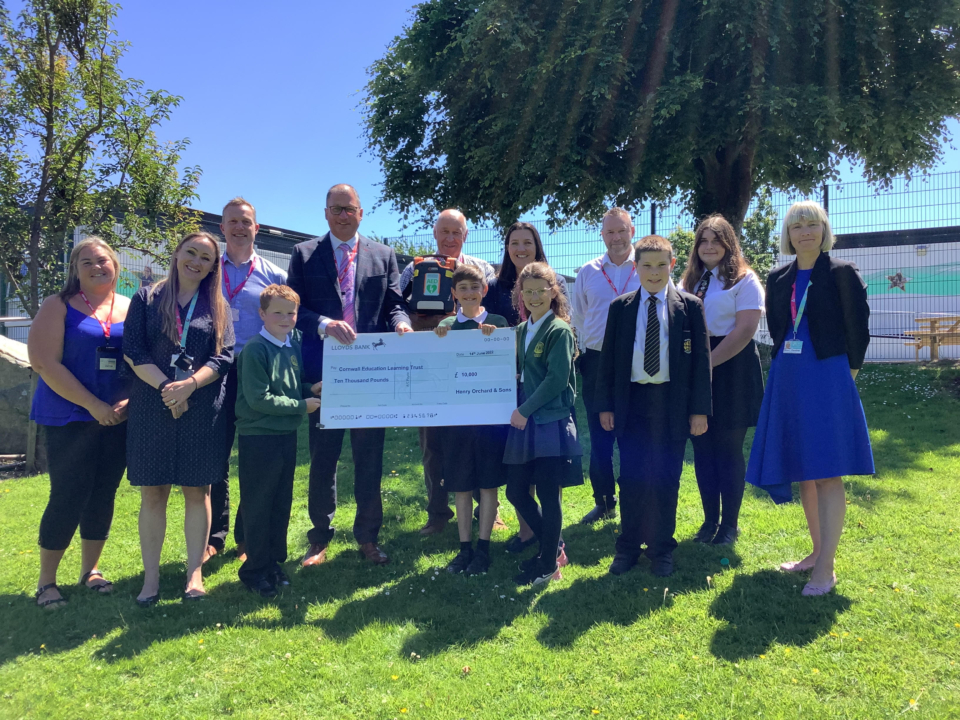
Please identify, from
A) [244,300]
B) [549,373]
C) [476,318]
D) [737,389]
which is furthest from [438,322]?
[737,389]

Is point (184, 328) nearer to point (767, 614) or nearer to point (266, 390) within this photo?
point (266, 390)

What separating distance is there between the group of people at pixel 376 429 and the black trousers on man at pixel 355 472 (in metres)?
0.02

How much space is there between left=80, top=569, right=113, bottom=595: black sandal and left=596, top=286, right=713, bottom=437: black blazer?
3488 mm

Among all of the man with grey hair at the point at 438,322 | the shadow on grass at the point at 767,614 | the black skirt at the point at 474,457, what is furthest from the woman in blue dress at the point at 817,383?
the man with grey hair at the point at 438,322

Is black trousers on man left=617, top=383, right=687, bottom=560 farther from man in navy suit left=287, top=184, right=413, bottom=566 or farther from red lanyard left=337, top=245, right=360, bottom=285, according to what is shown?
red lanyard left=337, top=245, right=360, bottom=285

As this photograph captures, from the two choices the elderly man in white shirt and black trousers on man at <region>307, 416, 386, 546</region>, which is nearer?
black trousers on man at <region>307, 416, 386, 546</region>

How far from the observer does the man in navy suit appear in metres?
4.55

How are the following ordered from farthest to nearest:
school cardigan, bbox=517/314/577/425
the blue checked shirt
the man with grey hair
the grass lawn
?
1. the man with grey hair
2. the blue checked shirt
3. school cardigan, bbox=517/314/577/425
4. the grass lawn

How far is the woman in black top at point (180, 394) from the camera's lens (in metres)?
3.84

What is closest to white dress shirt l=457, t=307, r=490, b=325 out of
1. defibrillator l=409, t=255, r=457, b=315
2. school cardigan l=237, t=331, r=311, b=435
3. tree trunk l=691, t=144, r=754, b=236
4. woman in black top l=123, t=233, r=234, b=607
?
defibrillator l=409, t=255, r=457, b=315

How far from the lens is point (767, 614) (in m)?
3.53

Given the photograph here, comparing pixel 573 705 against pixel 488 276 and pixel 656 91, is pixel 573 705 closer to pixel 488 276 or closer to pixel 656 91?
pixel 488 276

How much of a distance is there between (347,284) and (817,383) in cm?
313

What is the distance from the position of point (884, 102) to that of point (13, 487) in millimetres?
14360
